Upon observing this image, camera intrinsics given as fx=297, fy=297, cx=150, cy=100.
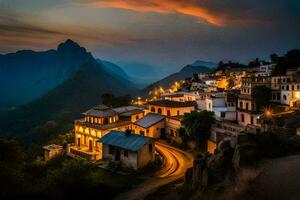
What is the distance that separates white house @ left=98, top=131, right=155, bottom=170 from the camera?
35.1 metres

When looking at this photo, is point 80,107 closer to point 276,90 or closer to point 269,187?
point 276,90

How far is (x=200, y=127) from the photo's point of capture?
3997cm

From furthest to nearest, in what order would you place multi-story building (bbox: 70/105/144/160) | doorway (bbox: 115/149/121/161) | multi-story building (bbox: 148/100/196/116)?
multi-story building (bbox: 148/100/196/116), multi-story building (bbox: 70/105/144/160), doorway (bbox: 115/149/121/161)

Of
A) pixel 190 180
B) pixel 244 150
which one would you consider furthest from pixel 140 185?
pixel 244 150

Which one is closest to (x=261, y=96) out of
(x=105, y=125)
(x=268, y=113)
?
(x=268, y=113)

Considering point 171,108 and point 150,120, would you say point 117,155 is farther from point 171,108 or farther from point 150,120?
point 171,108

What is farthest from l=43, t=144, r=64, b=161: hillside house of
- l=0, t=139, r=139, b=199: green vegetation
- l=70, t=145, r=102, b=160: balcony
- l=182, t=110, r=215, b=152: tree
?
l=182, t=110, r=215, b=152: tree

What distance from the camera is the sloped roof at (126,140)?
35.5 meters

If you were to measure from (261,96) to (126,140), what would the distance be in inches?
890

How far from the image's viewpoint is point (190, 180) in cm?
2409

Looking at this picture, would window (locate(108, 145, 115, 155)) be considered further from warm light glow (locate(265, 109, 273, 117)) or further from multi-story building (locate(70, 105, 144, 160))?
warm light glow (locate(265, 109, 273, 117))

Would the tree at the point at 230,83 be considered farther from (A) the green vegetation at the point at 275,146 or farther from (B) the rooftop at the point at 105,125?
(A) the green vegetation at the point at 275,146

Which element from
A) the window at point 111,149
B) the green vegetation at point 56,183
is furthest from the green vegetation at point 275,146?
the window at point 111,149

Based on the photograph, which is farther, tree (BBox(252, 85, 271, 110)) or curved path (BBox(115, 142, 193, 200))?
tree (BBox(252, 85, 271, 110))
